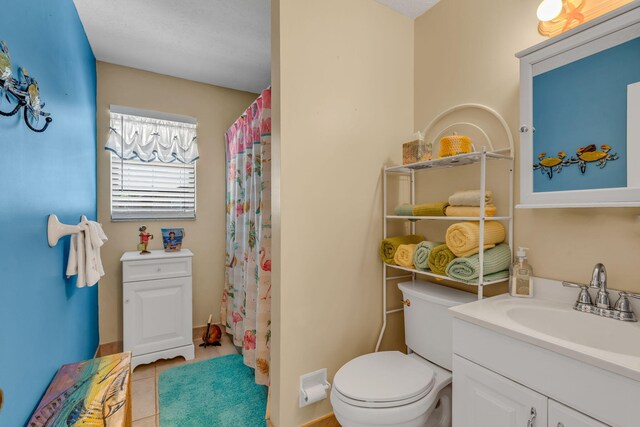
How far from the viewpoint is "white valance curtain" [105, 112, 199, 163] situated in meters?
2.55

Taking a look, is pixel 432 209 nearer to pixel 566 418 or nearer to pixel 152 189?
pixel 566 418

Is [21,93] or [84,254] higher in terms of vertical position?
[21,93]

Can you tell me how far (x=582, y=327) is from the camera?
3.60ft

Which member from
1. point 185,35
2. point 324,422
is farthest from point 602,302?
point 185,35

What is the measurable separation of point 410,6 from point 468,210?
4.44 ft

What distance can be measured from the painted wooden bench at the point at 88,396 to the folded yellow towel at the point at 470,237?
142 centimetres

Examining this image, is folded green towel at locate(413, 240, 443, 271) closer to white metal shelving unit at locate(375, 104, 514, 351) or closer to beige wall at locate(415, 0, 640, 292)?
white metal shelving unit at locate(375, 104, 514, 351)

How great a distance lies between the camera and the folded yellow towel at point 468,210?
1.39 m

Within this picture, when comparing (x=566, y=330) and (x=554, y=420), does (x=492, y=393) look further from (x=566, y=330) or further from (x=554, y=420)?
(x=566, y=330)

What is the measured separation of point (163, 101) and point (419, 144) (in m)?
2.36

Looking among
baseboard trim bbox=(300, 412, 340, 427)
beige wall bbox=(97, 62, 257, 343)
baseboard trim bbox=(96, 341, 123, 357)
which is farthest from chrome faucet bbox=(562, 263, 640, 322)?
baseboard trim bbox=(96, 341, 123, 357)

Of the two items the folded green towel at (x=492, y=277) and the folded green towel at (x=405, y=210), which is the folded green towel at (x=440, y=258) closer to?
the folded green towel at (x=492, y=277)

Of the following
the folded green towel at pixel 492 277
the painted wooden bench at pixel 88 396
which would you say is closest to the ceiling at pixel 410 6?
the folded green towel at pixel 492 277

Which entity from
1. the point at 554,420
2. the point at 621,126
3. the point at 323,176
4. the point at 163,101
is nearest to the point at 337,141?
the point at 323,176
